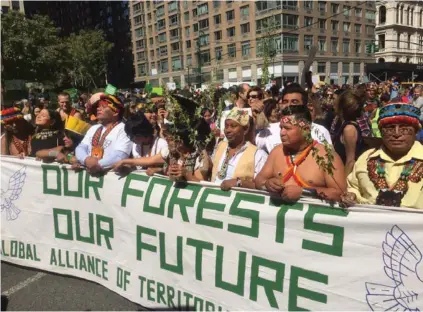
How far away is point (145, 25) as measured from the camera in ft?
250

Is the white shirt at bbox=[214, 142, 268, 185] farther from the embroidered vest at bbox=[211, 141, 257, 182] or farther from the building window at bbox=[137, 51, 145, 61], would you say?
the building window at bbox=[137, 51, 145, 61]

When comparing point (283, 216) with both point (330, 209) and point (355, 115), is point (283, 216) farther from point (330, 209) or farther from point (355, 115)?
point (355, 115)

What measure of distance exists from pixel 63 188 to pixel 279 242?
2.28 m

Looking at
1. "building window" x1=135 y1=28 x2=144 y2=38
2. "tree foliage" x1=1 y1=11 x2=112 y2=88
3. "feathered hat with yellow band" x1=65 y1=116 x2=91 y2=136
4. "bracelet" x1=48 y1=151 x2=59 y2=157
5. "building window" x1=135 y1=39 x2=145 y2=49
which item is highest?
"building window" x1=135 y1=28 x2=144 y2=38

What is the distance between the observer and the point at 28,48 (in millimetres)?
31312

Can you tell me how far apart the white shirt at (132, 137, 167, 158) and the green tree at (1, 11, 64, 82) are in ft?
101

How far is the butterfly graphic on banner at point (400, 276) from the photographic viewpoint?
86.3 inches

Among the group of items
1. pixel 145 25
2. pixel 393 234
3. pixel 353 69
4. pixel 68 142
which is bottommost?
pixel 393 234

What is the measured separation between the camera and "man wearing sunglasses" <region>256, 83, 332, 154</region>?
348 centimetres

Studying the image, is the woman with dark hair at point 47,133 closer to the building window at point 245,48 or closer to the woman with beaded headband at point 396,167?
the woman with beaded headband at point 396,167

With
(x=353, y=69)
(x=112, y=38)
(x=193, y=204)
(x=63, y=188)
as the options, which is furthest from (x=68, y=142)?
(x=112, y=38)

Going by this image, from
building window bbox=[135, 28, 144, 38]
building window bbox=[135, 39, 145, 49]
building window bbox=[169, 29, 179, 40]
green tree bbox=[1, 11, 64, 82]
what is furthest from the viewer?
building window bbox=[135, 39, 145, 49]

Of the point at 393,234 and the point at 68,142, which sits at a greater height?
the point at 68,142

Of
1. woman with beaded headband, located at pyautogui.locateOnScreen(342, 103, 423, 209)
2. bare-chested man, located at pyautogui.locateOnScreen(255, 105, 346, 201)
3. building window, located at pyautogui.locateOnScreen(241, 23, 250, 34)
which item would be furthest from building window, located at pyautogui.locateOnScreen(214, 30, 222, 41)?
woman with beaded headband, located at pyautogui.locateOnScreen(342, 103, 423, 209)
